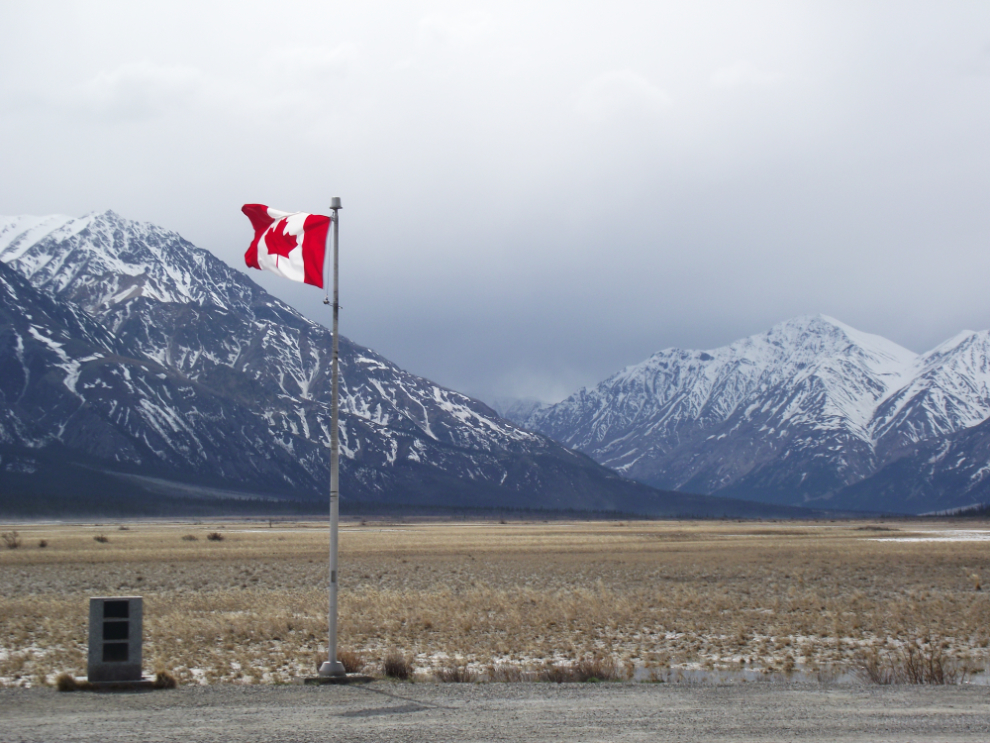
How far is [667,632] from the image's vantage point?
2791 cm

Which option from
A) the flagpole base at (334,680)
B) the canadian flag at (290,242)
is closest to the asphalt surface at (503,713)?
the flagpole base at (334,680)

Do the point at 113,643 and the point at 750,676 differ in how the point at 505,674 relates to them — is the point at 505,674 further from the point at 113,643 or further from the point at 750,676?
the point at 113,643

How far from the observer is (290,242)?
2102cm

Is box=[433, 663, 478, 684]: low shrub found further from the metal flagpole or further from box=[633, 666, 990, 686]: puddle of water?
box=[633, 666, 990, 686]: puddle of water

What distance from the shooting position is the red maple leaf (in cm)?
2103

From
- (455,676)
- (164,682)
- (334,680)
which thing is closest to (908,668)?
(455,676)

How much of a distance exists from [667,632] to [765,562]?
34.1 meters

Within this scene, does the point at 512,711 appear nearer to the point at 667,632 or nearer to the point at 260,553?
the point at 667,632

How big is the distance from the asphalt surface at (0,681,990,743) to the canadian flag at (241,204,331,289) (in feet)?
27.4

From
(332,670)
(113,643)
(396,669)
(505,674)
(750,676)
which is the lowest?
(750,676)

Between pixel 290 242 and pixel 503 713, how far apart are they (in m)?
10.6

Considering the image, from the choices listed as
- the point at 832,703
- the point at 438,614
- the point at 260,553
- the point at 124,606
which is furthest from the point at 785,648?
the point at 260,553

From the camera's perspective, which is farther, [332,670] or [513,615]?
[513,615]

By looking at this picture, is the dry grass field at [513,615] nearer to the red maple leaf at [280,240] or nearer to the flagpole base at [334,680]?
the flagpole base at [334,680]
